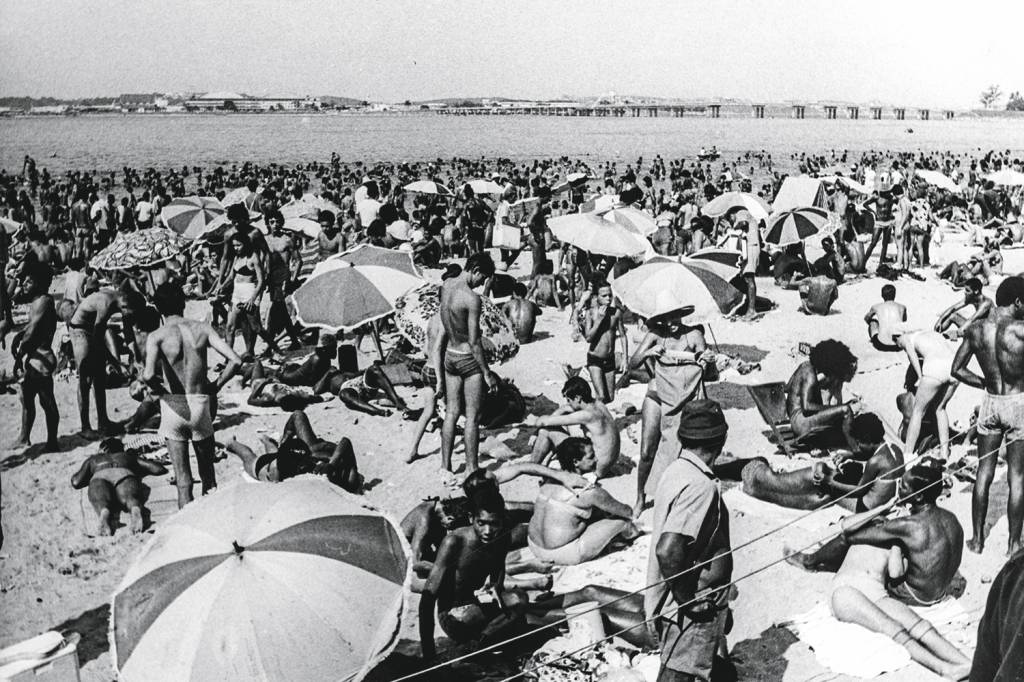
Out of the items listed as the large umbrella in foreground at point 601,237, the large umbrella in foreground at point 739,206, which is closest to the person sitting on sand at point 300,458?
the large umbrella in foreground at point 601,237

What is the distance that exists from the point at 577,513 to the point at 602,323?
282cm

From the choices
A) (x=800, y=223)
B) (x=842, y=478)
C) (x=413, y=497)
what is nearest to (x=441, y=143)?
(x=800, y=223)

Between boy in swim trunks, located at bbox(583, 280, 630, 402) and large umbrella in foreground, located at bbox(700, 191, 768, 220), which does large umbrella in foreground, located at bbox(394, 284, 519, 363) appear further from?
large umbrella in foreground, located at bbox(700, 191, 768, 220)

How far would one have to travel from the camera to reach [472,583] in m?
4.24

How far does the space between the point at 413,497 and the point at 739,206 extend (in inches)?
326

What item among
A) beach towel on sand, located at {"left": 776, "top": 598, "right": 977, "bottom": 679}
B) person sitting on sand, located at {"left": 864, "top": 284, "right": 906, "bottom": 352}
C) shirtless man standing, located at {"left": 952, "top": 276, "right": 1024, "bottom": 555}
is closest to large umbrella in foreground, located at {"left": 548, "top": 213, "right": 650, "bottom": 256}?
person sitting on sand, located at {"left": 864, "top": 284, "right": 906, "bottom": 352}

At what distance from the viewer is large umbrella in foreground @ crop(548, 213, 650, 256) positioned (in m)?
9.19

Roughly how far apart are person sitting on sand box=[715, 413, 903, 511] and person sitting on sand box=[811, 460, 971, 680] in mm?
614

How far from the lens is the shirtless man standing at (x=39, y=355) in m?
7.11

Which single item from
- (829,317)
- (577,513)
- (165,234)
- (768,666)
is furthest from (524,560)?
→ (829,317)

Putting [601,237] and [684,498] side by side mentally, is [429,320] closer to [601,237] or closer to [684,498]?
[601,237]

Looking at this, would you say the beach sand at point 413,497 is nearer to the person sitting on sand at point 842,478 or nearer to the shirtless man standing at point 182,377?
the person sitting on sand at point 842,478

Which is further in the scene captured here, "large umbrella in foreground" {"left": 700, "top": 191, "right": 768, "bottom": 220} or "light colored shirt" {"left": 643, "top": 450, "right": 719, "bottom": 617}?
"large umbrella in foreground" {"left": 700, "top": 191, "right": 768, "bottom": 220}

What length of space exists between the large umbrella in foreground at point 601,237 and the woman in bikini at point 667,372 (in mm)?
3093
